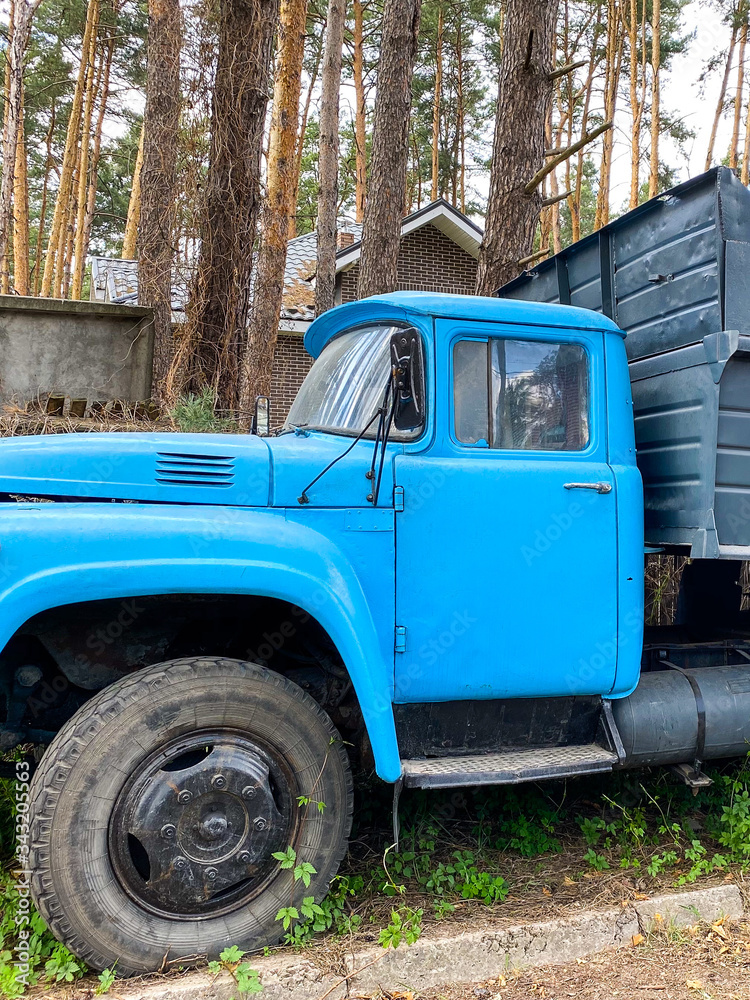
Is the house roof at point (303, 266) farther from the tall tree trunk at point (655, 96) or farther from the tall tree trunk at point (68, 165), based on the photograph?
the tall tree trunk at point (655, 96)

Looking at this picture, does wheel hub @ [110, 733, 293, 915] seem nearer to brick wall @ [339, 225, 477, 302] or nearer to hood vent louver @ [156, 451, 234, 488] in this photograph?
hood vent louver @ [156, 451, 234, 488]

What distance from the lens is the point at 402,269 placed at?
19891 mm

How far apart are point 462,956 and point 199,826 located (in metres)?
1.10

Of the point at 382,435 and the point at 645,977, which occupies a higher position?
the point at 382,435

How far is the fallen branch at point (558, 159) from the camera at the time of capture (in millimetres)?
6250

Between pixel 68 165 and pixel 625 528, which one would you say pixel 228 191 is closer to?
pixel 625 528

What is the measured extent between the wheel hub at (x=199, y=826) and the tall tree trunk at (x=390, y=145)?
23.9 feet

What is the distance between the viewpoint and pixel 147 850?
9.00 ft

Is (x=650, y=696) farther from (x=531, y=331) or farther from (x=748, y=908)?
(x=531, y=331)

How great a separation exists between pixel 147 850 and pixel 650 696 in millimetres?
2231

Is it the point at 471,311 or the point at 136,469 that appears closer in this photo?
→ the point at 136,469

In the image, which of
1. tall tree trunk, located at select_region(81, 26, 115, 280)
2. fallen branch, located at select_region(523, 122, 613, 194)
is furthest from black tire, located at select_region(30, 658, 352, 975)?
tall tree trunk, located at select_region(81, 26, 115, 280)

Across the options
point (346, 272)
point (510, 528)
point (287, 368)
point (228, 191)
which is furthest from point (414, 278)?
point (510, 528)

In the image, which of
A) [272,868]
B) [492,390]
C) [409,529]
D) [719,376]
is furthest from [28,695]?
[719,376]
